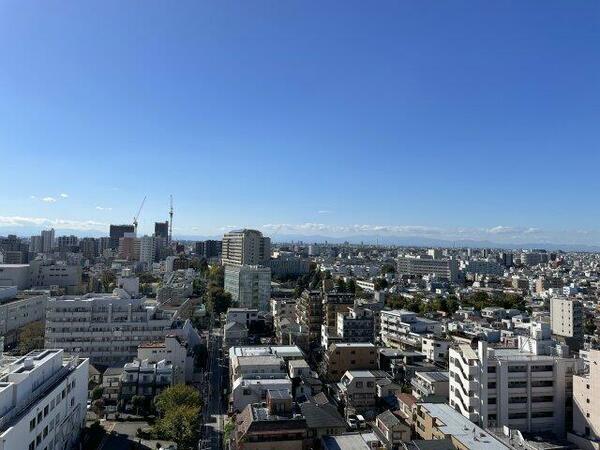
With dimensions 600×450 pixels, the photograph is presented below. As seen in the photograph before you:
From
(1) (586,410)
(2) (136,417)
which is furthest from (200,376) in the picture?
(1) (586,410)

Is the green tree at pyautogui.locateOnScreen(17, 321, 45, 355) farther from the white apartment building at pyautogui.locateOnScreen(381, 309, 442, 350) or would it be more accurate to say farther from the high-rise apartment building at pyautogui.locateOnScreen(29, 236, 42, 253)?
the high-rise apartment building at pyautogui.locateOnScreen(29, 236, 42, 253)

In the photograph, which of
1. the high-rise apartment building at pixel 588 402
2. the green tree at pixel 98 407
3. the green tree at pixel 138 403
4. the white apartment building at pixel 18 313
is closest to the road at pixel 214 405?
the green tree at pixel 138 403

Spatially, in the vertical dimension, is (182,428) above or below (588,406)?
below

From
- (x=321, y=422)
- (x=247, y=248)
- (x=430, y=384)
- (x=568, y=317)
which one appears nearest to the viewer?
(x=321, y=422)

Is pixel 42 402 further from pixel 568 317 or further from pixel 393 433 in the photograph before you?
pixel 568 317

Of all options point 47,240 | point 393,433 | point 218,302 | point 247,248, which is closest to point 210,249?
point 47,240

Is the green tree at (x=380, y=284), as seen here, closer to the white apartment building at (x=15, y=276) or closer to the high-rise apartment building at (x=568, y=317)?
the high-rise apartment building at (x=568, y=317)

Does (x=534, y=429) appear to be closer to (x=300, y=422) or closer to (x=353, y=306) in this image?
(x=300, y=422)

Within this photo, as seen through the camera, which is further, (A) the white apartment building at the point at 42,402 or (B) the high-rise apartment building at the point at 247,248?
(B) the high-rise apartment building at the point at 247,248
